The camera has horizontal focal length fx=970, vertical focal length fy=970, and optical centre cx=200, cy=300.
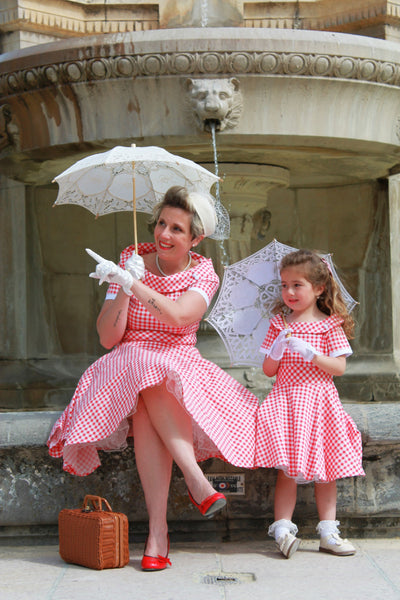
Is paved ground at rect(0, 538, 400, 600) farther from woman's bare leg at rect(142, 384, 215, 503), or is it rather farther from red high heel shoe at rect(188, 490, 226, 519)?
woman's bare leg at rect(142, 384, 215, 503)

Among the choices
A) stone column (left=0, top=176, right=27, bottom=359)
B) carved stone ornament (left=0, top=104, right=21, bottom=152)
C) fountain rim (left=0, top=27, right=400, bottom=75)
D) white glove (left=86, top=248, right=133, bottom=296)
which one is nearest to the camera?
white glove (left=86, top=248, right=133, bottom=296)

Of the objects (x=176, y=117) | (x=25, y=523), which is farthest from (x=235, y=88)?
(x=25, y=523)

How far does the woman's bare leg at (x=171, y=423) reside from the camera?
3.15m

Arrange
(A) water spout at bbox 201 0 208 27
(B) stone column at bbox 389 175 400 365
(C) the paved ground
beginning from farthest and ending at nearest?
(A) water spout at bbox 201 0 208 27 < (B) stone column at bbox 389 175 400 365 < (C) the paved ground

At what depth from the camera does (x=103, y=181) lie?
3.78 metres

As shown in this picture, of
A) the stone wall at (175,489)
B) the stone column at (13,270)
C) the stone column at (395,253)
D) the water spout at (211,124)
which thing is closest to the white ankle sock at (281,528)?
the stone wall at (175,489)

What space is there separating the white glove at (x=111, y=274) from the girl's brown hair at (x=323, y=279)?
25.6 inches

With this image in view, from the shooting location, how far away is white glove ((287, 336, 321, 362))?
3330 mm

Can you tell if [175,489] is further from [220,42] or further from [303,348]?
[220,42]

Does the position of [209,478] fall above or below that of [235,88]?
below

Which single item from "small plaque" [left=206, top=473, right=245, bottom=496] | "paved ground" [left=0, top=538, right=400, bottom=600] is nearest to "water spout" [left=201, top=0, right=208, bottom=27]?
"small plaque" [left=206, top=473, right=245, bottom=496]

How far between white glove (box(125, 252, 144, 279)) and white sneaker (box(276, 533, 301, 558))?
3.29 ft

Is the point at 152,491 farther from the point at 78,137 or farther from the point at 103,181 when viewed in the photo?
the point at 78,137

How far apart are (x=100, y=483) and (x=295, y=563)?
77cm
